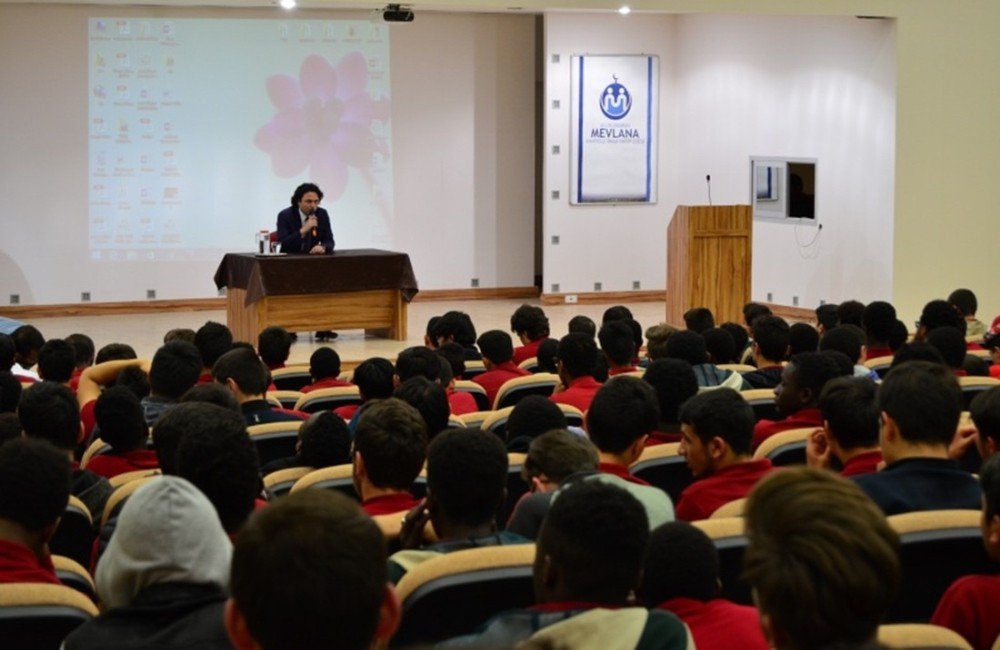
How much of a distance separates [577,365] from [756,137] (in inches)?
349

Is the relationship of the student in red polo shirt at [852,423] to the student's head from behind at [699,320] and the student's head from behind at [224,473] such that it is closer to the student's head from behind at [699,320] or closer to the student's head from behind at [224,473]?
the student's head from behind at [224,473]

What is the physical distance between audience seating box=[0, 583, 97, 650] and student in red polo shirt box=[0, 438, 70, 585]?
225 mm

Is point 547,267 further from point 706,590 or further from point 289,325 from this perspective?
point 706,590

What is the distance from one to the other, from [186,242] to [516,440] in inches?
407

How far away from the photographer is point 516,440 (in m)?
4.43

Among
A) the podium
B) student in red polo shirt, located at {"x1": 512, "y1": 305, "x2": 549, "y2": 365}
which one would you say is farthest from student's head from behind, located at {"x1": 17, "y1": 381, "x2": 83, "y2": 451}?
the podium

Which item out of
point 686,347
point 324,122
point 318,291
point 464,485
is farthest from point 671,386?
point 324,122

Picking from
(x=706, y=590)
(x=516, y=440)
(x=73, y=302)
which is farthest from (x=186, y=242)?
(x=706, y=590)

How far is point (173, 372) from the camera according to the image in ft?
17.5

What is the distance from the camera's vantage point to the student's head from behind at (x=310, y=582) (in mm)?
1658

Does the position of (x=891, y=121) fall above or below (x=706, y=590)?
above

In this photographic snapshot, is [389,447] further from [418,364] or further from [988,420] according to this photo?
[418,364]

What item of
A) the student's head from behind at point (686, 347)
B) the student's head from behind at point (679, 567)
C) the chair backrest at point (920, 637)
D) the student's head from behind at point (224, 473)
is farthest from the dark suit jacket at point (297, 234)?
the chair backrest at point (920, 637)

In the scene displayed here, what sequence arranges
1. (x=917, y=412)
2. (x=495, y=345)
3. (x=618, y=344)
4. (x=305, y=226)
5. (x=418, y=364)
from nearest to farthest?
(x=917, y=412)
(x=418, y=364)
(x=618, y=344)
(x=495, y=345)
(x=305, y=226)
